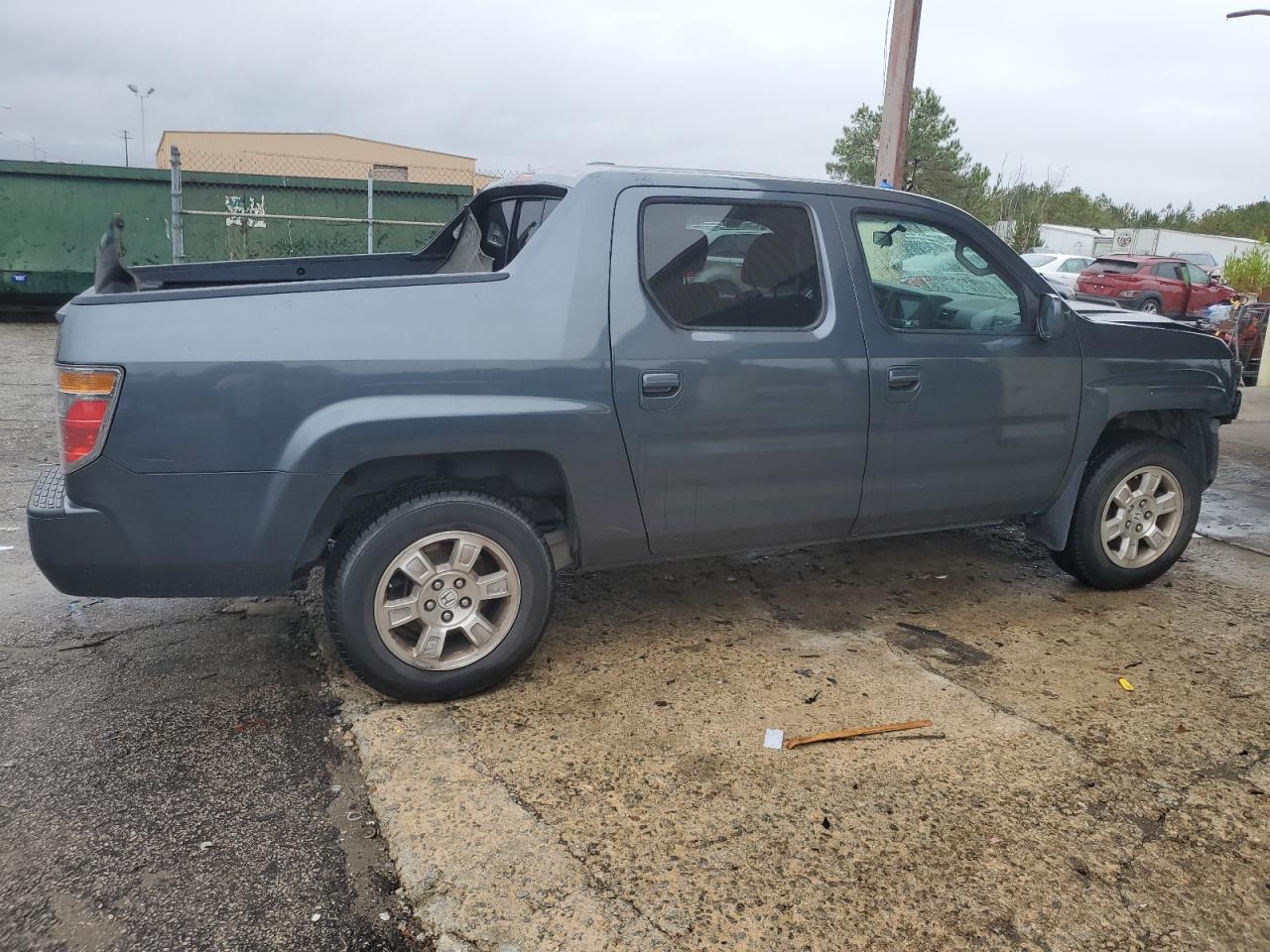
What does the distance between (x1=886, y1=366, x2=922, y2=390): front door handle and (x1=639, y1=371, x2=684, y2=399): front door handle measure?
0.91 metres

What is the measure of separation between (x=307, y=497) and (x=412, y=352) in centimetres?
56

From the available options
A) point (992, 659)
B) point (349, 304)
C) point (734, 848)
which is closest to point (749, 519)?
point (992, 659)

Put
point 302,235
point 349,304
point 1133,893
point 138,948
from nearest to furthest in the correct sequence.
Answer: point 138,948 → point 1133,893 → point 349,304 → point 302,235

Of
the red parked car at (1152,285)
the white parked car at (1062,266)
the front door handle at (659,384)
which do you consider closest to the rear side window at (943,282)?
the front door handle at (659,384)

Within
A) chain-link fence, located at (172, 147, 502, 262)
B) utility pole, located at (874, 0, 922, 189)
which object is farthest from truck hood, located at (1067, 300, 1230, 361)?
chain-link fence, located at (172, 147, 502, 262)

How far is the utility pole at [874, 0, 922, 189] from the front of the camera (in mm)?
8727

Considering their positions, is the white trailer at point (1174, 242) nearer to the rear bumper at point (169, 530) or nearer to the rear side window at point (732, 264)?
the rear side window at point (732, 264)

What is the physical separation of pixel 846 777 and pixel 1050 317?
2178mm

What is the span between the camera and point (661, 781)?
291 cm

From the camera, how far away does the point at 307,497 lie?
120 inches

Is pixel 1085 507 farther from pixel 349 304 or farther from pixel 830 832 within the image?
pixel 349 304

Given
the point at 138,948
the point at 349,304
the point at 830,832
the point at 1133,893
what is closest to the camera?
the point at 138,948

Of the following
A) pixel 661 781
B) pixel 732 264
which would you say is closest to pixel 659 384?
pixel 732 264

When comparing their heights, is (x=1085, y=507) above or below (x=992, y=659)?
above
